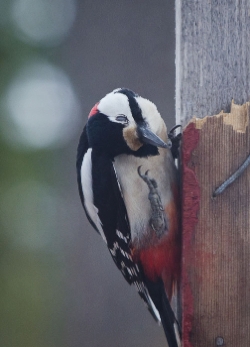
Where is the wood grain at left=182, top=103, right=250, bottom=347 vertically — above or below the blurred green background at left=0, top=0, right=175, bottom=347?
above

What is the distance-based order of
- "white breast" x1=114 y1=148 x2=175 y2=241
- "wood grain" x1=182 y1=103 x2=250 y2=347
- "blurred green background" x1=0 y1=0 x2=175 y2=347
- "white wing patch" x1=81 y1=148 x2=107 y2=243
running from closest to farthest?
"wood grain" x1=182 y1=103 x2=250 y2=347 < "white breast" x1=114 y1=148 x2=175 y2=241 < "white wing patch" x1=81 y1=148 x2=107 y2=243 < "blurred green background" x1=0 y1=0 x2=175 y2=347

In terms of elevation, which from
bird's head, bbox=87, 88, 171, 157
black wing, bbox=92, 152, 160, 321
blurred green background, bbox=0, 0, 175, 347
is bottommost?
blurred green background, bbox=0, 0, 175, 347

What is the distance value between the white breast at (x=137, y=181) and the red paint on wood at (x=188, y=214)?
0.21 meters

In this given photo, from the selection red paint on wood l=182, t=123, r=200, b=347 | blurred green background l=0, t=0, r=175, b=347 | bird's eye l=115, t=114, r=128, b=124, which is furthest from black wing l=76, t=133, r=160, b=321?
blurred green background l=0, t=0, r=175, b=347

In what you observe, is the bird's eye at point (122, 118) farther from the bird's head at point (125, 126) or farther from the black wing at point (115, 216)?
the black wing at point (115, 216)

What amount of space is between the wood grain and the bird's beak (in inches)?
5.4

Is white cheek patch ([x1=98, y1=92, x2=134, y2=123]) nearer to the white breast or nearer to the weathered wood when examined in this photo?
the white breast

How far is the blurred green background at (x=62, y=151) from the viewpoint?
362 cm

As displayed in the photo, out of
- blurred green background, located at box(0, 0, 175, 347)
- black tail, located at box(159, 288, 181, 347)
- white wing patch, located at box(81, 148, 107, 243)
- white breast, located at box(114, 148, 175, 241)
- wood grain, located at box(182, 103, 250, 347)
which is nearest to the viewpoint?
wood grain, located at box(182, 103, 250, 347)

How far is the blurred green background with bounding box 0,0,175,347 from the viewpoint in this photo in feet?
11.9

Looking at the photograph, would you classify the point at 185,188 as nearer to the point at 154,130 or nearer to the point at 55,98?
the point at 154,130

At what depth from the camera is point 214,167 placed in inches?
61.8

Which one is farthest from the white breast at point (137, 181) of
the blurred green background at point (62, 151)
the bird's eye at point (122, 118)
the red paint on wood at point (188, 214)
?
the blurred green background at point (62, 151)

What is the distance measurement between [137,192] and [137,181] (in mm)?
35
